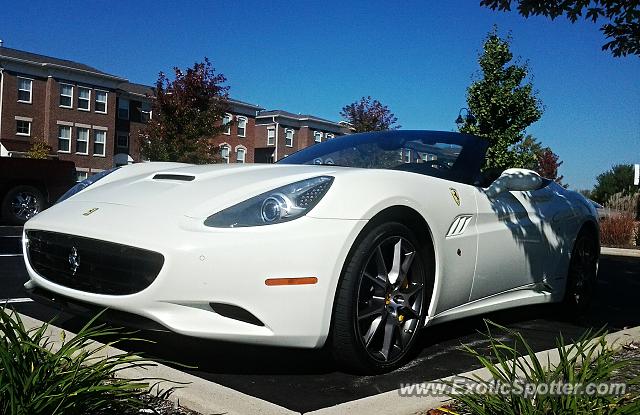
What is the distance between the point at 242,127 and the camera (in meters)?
53.0

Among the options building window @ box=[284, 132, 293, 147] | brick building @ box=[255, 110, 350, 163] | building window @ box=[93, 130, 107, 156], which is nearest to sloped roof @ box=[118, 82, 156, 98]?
building window @ box=[93, 130, 107, 156]

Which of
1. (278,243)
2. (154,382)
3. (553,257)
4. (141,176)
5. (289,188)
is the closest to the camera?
(154,382)

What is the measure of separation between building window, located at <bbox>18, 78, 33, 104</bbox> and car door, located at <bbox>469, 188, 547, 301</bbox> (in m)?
40.9

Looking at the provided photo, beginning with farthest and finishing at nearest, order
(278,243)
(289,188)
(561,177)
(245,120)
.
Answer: (245,120) → (561,177) → (289,188) → (278,243)

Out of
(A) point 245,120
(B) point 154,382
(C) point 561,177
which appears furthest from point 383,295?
(A) point 245,120

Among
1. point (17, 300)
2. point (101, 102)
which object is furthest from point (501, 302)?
point (101, 102)

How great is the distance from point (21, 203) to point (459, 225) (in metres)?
12.0

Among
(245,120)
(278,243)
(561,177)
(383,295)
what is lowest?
(383,295)

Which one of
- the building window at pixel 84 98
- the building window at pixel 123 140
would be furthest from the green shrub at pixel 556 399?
the building window at pixel 123 140

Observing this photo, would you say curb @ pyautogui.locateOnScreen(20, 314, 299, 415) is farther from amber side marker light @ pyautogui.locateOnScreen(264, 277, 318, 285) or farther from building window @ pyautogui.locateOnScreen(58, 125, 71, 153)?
building window @ pyautogui.locateOnScreen(58, 125, 71, 153)

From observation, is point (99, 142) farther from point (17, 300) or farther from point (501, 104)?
point (17, 300)

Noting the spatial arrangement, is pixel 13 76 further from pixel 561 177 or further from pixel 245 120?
pixel 561 177

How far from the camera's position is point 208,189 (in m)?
3.29

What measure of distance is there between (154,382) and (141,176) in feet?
5.59
